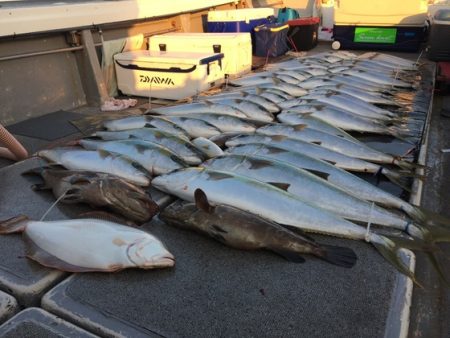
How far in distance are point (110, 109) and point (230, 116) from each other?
2.24 meters

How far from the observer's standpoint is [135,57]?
5.71 metres

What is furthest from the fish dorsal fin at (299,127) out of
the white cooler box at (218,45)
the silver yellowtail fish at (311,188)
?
the white cooler box at (218,45)

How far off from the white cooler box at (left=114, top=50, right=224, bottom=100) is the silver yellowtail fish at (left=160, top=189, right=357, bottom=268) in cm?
350

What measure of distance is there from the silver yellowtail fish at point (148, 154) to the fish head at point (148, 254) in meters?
0.97

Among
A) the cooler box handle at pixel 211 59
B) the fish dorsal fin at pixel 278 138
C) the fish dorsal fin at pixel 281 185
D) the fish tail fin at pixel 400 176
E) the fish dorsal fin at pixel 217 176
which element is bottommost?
the fish tail fin at pixel 400 176

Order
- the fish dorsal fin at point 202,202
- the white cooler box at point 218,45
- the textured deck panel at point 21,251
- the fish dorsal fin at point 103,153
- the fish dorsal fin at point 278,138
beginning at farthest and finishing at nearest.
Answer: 1. the white cooler box at point 218,45
2. the fish dorsal fin at point 278,138
3. the fish dorsal fin at point 103,153
4. the fish dorsal fin at point 202,202
5. the textured deck panel at point 21,251

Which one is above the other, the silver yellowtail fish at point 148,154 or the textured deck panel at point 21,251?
the silver yellowtail fish at point 148,154

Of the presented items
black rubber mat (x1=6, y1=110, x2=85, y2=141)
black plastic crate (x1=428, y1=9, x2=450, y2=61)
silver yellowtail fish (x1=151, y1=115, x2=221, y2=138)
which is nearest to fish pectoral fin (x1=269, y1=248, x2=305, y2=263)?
silver yellowtail fish (x1=151, y1=115, x2=221, y2=138)

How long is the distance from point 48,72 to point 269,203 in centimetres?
434

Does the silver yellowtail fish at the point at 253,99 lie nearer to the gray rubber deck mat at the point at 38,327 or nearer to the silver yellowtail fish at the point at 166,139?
the silver yellowtail fish at the point at 166,139

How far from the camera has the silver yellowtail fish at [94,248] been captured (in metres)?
1.96

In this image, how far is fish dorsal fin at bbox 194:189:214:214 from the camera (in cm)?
221

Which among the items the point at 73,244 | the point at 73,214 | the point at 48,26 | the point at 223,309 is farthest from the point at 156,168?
the point at 48,26

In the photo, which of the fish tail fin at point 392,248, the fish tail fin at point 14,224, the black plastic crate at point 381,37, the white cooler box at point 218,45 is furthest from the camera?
the black plastic crate at point 381,37
